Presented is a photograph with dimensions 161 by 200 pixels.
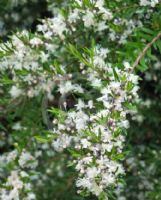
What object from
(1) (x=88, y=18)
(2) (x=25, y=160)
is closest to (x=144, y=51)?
(1) (x=88, y=18)

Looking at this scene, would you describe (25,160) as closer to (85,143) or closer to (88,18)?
(88,18)

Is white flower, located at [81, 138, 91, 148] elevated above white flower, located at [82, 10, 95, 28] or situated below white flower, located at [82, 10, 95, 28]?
below

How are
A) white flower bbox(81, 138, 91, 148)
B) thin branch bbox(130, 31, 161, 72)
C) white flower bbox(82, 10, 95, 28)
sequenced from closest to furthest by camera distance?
white flower bbox(81, 138, 91, 148)
thin branch bbox(130, 31, 161, 72)
white flower bbox(82, 10, 95, 28)

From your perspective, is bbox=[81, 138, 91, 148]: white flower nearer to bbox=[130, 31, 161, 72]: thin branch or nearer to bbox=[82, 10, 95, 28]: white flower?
bbox=[130, 31, 161, 72]: thin branch

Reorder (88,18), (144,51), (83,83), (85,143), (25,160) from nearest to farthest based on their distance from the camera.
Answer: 1. (85,143)
2. (144,51)
3. (88,18)
4. (83,83)
5. (25,160)

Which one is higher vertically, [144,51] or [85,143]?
[144,51]

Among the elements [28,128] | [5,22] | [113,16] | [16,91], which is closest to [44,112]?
[16,91]


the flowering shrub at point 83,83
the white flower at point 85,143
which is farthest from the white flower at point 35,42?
the white flower at point 85,143

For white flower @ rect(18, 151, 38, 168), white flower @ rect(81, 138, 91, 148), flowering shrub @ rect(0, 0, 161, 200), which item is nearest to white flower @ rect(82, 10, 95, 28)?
flowering shrub @ rect(0, 0, 161, 200)
